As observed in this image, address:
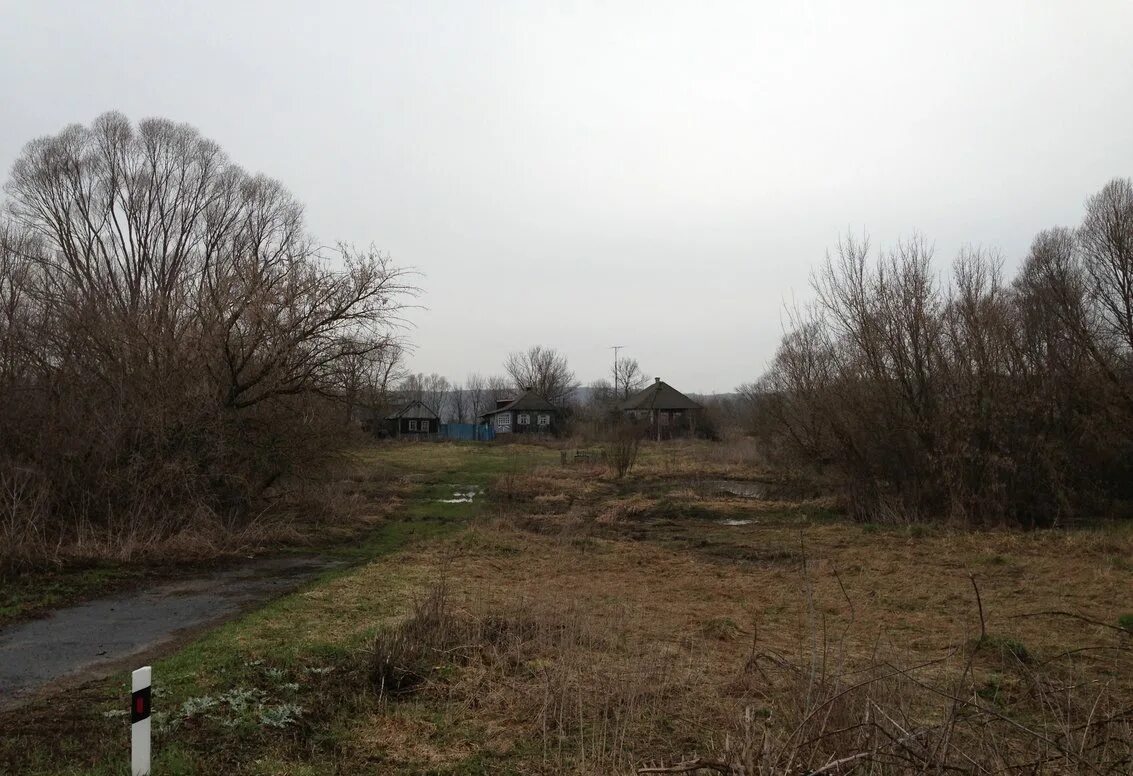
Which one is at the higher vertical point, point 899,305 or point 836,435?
point 899,305

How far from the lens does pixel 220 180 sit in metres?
40.0

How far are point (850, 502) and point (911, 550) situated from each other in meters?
5.30

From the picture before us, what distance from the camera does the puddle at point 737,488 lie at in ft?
83.9

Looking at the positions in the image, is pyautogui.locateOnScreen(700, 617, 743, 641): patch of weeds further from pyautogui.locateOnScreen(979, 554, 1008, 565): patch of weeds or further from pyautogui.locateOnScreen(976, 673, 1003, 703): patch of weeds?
pyautogui.locateOnScreen(979, 554, 1008, 565): patch of weeds

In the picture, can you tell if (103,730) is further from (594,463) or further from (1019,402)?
→ (594,463)

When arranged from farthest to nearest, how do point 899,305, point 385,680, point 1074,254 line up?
point 1074,254 < point 899,305 < point 385,680

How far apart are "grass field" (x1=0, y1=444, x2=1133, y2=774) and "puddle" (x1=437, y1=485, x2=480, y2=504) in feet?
28.6

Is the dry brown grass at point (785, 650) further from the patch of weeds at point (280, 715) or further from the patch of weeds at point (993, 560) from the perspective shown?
the patch of weeds at point (280, 715)

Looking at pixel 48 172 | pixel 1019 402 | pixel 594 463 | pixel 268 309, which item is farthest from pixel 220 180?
pixel 1019 402

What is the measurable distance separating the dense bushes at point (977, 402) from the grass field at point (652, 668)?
2.13 m

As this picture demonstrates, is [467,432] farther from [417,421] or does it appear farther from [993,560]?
[993,560]

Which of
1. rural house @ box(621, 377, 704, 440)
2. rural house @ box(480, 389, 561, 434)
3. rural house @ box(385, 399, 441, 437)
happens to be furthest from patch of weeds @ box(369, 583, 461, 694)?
rural house @ box(385, 399, 441, 437)

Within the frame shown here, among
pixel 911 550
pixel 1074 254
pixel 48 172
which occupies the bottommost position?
pixel 911 550

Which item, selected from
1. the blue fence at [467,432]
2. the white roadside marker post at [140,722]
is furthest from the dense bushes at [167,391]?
the blue fence at [467,432]
